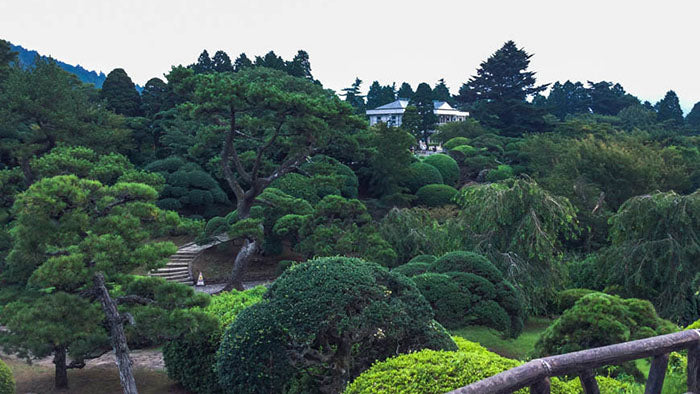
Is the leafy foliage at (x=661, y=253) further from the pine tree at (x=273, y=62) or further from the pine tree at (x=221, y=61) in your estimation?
the pine tree at (x=221, y=61)

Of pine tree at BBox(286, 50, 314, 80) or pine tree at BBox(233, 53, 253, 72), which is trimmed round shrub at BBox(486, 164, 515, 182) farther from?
pine tree at BBox(233, 53, 253, 72)

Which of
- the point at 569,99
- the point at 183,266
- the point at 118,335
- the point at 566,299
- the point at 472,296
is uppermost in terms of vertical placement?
the point at 569,99

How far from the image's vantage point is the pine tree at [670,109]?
52.7m

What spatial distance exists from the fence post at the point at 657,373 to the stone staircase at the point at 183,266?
15.5 m

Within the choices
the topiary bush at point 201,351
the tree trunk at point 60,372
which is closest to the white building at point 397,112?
the topiary bush at point 201,351

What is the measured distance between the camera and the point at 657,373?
2381 millimetres

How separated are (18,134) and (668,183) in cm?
2869

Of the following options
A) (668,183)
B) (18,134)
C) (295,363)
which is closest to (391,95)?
(668,183)

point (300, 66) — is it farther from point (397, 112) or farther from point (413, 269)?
point (413, 269)

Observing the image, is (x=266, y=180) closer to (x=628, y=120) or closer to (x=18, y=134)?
(x=18, y=134)

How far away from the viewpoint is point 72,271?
25.4 feet

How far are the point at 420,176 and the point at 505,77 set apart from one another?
2531 centimetres

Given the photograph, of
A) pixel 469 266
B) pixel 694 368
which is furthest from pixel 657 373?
pixel 469 266

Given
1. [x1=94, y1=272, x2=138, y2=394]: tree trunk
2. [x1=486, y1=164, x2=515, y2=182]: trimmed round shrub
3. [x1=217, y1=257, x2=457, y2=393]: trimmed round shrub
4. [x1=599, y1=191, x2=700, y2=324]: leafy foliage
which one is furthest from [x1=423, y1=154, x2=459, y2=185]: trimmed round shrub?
[x1=217, y1=257, x2=457, y2=393]: trimmed round shrub
